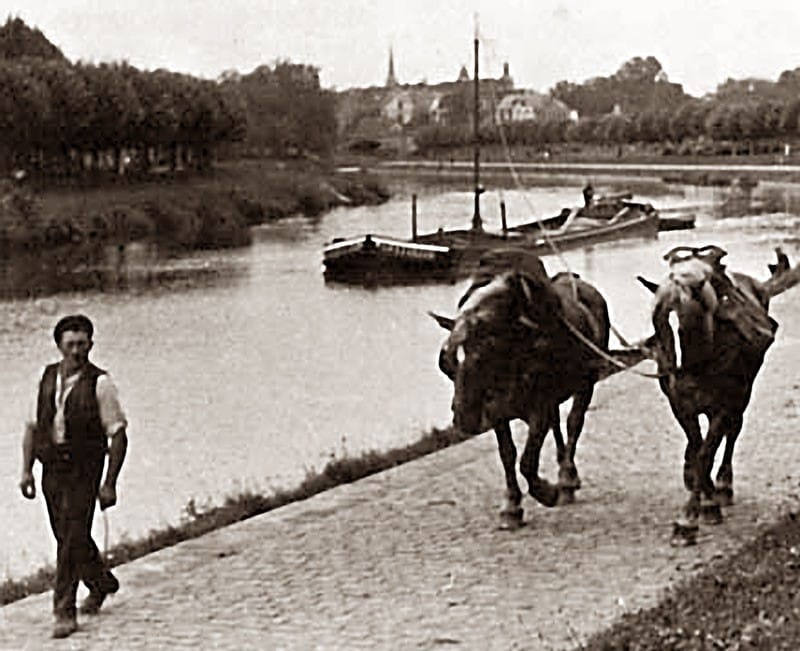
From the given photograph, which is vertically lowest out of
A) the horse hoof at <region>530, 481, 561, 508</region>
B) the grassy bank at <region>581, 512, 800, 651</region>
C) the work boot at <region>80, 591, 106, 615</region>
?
the work boot at <region>80, 591, 106, 615</region>

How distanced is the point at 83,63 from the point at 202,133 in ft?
19.7

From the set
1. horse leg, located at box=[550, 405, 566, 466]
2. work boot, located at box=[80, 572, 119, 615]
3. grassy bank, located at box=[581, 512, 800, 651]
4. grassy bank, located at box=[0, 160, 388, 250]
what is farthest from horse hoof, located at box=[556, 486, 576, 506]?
grassy bank, located at box=[0, 160, 388, 250]

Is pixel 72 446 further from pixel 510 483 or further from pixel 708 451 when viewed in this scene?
pixel 708 451

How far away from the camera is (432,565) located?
8.91 metres

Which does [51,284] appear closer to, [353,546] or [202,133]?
[353,546]

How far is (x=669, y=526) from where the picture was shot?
9625mm

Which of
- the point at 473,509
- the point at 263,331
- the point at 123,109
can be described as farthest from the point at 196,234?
the point at 473,509

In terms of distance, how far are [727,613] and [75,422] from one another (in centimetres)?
325

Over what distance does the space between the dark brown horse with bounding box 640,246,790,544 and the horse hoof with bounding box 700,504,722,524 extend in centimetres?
10

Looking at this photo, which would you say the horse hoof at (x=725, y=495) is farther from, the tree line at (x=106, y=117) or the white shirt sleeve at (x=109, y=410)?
the tree line at (x=106, y=117)

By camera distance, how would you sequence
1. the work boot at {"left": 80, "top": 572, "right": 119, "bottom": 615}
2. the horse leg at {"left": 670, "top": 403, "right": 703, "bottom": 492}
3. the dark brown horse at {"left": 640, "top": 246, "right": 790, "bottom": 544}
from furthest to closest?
1. the horse leg at {"left": 670, "top": 403, "right": 703, "bottom": 492}
2. the dark brown horse at {"left": 640, "top": 246, "right": 790, "bottom": 544}
3. the work boot at {"left": 80, "top": 572, "right": 119, "bottom": 615}

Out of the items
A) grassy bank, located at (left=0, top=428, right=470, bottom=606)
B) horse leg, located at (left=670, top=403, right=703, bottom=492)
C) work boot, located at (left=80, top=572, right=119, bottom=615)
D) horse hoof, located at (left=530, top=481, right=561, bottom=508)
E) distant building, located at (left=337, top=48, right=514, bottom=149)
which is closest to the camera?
work boot, located at (left=80, top=572, right=119, bottom=615)

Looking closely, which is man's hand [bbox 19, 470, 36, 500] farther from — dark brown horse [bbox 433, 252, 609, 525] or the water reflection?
the water reflection

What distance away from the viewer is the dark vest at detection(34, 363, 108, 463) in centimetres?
778
